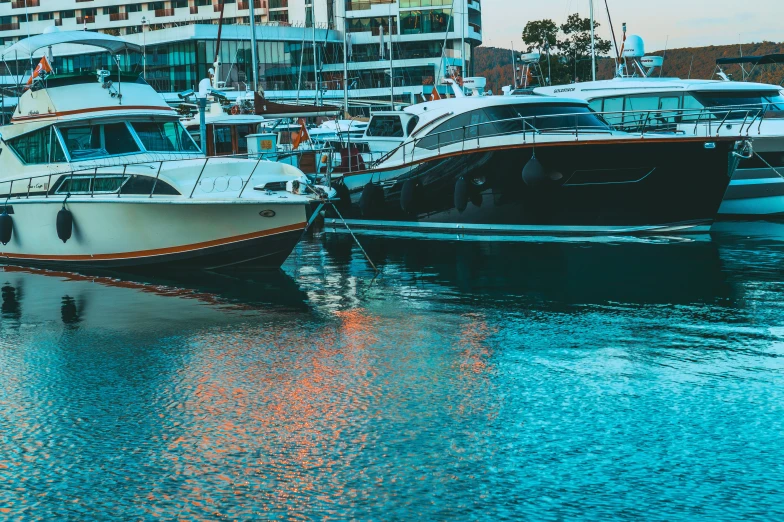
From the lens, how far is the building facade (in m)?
78.7

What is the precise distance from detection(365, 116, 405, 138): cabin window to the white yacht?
3905 mm

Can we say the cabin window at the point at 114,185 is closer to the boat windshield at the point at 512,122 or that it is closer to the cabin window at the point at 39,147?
the cabin window at the point at 39,147

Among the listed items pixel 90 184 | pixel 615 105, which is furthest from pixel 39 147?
pixel 615 105

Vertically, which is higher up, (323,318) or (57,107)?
(57,107)

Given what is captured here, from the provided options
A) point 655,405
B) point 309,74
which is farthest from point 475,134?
point 309,74

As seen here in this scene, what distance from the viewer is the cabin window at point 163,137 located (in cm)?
1728

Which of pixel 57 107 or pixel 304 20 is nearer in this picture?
pixel 57 107

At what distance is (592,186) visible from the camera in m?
17.5

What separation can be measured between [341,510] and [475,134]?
538 inches

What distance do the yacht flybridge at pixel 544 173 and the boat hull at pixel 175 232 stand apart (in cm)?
479

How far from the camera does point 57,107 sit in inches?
672

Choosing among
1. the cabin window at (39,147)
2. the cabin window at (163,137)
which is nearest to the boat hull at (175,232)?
the cabin window at (39,147)

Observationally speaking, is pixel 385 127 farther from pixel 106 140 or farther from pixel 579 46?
pixel 579 46

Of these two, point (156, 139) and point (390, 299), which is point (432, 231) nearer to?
point (156, 139)
